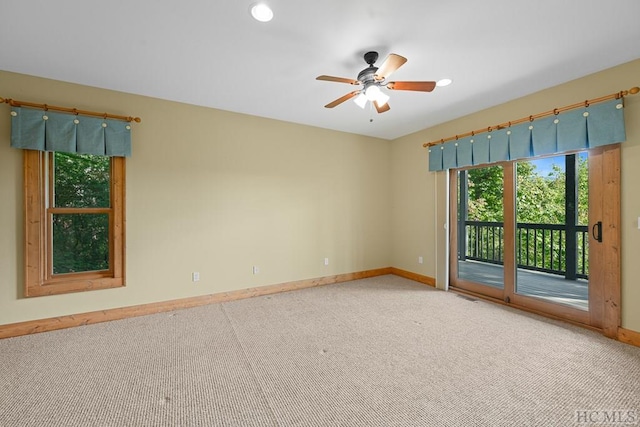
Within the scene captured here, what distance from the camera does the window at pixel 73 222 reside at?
2.80 meters

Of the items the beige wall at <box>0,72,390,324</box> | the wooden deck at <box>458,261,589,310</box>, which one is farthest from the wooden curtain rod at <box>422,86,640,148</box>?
the wooden deck at <box>458,261,589,310</box>

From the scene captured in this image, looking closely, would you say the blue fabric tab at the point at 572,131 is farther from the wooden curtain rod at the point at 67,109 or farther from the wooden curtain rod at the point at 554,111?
the wooden curtain rod at the point at 67,109

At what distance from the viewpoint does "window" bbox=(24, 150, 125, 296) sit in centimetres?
280

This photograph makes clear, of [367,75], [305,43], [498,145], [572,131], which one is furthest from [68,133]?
[572,131]

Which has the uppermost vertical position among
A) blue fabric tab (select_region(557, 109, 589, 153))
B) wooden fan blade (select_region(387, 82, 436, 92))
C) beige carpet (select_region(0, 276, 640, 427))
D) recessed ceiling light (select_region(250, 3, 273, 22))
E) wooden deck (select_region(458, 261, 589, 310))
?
recessed ceiling light (select_region(250, 3, 273, 22))

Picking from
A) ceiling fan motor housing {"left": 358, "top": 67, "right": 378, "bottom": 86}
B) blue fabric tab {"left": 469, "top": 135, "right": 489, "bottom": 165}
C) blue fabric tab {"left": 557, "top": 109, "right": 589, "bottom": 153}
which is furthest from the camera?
blue fabric tab {"left": 469, "top": 135, "right": 489, "bottom": 165}

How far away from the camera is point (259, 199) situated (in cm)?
405

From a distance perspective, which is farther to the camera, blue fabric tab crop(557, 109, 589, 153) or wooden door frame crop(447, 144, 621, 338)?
blue fabric tab crop(557, 109, 589, 153)

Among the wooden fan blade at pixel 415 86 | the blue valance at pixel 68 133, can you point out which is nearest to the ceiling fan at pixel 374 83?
the wooden fan blade at pixel 415 86

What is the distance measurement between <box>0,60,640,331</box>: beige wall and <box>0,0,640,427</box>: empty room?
29 millimetres

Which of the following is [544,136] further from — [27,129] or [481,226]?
[27,129]

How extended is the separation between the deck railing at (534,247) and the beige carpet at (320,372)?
3.26ft

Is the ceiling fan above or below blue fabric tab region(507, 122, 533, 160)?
above

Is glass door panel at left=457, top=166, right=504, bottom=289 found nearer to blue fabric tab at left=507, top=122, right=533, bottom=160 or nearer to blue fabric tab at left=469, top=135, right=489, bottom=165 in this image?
blue fabric tab at left=469, top=135, right=489, bottom=165
